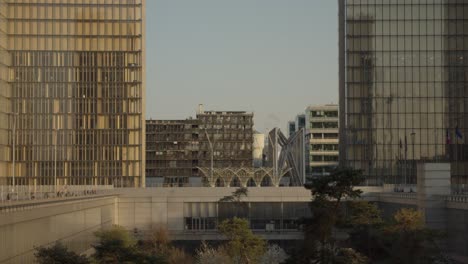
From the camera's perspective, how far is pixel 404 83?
168m

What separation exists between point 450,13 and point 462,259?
92793 mm

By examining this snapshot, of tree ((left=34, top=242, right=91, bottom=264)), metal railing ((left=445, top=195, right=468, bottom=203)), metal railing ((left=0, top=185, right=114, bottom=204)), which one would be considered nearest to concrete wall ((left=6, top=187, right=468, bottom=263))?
metal railing ((left=445, top=195, right=468, bottom=203))

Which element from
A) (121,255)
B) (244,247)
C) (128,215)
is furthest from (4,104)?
(121,255)

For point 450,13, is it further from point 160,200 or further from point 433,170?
point 433,170

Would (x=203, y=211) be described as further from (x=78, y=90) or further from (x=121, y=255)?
(x=121, y=255)

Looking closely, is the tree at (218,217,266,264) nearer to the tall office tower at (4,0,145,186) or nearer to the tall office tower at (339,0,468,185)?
the tall office tower at (4,0,145,186)

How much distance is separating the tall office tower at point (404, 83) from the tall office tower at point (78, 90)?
127 ft

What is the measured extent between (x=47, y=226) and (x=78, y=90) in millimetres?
105185

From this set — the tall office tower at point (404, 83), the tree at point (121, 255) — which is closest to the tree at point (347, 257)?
the tree at point (121, 255)

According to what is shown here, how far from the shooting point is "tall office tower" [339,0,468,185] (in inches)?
6550

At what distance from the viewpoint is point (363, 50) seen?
167 m

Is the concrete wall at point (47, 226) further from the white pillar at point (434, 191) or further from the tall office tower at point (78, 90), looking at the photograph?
the tall office tower at point (78, 90)

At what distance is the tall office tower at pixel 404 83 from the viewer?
546 ft

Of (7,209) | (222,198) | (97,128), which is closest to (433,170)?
(222,198)
